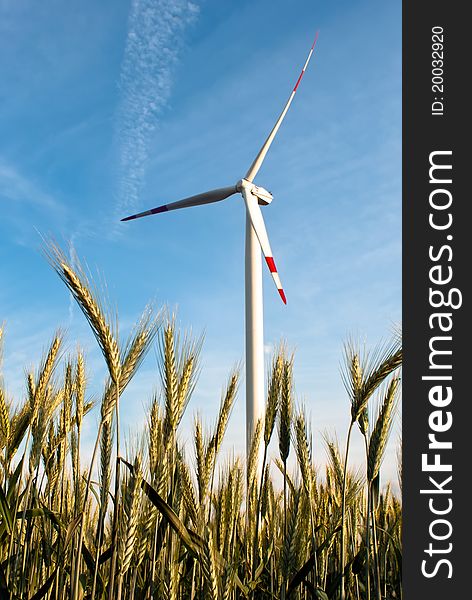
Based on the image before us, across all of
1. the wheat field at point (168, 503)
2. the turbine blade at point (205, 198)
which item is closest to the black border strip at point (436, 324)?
the wheat field at point (168, 503)

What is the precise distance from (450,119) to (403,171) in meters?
0.58

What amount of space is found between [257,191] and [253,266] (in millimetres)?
3395

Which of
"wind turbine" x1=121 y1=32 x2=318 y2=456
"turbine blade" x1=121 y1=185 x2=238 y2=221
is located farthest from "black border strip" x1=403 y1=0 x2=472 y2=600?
"turbine blade" x1=121 y1=185 x2=238 y2=221

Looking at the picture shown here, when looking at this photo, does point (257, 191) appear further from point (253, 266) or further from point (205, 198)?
point (253, 266)

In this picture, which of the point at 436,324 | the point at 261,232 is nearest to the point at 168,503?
the point at 436,324

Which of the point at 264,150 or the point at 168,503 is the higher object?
the point at 264,150

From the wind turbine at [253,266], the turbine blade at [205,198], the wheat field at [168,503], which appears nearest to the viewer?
the wheat field at [168,503]

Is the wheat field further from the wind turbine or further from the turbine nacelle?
the turbine nacelle

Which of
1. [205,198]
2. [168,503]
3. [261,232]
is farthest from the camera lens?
[205,198]

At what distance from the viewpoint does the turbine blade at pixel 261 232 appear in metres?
18.7

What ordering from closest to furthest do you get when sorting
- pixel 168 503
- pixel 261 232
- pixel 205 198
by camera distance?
1. pixel 168 503
2. pixel 261 232
3. pixel 205 198

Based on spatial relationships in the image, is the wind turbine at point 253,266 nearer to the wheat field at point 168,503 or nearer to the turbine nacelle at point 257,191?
the turbine nacelle at point 257,191

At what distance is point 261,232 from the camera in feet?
61.7

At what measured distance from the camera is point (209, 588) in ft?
13.3
